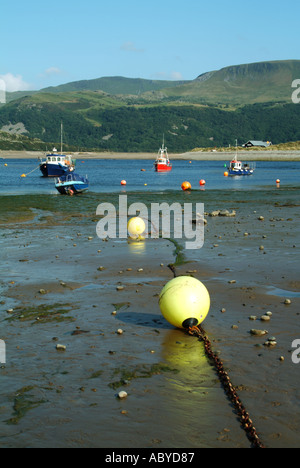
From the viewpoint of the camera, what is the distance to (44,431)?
749cm

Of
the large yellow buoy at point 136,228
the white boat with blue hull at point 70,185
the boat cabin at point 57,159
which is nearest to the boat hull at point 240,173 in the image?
the boat cabin at point 57,159

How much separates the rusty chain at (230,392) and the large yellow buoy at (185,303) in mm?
253

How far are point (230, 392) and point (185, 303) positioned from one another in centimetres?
290

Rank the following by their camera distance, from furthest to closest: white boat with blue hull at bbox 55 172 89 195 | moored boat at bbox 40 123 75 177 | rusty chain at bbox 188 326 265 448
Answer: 1. moored boat at bbox 40 123 75 177
2. white boat with blue hull at bbox 55 172 89 195
3. rusty chain at bbox 188 326 265 448

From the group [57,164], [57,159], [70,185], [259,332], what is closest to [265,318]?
[259,332]

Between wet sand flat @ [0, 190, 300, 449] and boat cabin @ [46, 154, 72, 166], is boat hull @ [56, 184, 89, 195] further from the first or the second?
wet sand flat @ [0, 190, 300, 449]

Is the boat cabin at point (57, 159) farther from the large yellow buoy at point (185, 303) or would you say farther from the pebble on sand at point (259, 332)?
the pebble on sand at point (259, 332)

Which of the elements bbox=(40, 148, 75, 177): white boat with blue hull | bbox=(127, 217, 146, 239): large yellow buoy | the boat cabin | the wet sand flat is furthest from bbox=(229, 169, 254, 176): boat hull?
the wet sand flat

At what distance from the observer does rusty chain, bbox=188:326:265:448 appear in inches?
284

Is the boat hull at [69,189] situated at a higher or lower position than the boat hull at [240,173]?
lower

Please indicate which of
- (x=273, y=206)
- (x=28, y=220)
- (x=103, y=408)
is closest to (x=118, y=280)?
(x=103, y=408)

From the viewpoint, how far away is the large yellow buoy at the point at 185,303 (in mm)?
11141

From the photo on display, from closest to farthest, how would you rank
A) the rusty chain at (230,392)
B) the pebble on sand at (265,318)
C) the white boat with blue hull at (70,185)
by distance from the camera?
1. the rusty chain at (230,392)
2. the pebble on sand at (265,318)
3. the white boat with blue hull at (70,185)

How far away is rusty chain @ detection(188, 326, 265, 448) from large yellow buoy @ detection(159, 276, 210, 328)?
25cm
